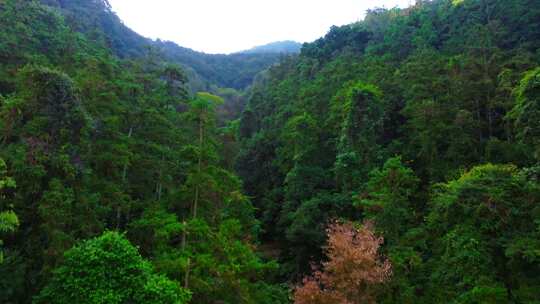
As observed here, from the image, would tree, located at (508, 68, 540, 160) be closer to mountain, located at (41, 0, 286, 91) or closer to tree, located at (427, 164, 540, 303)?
tree, located at (427, 164, 540, 303)

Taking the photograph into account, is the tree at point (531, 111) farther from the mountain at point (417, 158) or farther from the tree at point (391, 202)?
the tree at point (391, 202)

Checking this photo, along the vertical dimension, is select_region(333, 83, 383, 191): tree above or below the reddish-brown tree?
above

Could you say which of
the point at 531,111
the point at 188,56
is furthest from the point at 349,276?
the point at 188,56

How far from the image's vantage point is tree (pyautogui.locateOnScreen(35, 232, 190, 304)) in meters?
11.3

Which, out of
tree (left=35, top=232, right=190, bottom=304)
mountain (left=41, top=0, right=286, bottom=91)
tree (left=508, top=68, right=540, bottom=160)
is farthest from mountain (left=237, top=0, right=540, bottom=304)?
mountain (left=41, top=0, right=286, bottom=91)

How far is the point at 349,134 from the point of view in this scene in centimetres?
2591

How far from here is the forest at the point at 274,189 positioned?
43.2 ft

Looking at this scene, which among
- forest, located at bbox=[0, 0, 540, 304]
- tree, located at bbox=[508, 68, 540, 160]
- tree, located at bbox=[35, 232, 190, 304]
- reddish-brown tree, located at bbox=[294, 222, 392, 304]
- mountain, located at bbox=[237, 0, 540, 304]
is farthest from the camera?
mountain, located at bbox=[237, 0, 540, 304]

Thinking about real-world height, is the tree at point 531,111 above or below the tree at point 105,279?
above

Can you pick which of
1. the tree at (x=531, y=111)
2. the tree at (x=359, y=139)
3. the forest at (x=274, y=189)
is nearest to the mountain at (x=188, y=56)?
the forest at (x=274, y=189)

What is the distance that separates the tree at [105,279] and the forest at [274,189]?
0.13ft

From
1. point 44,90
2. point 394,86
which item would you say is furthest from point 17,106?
point 394,86

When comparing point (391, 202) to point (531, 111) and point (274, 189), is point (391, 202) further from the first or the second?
point (274, 189)

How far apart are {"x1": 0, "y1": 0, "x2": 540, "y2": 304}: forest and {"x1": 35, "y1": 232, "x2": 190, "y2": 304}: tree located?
0.13 feet
